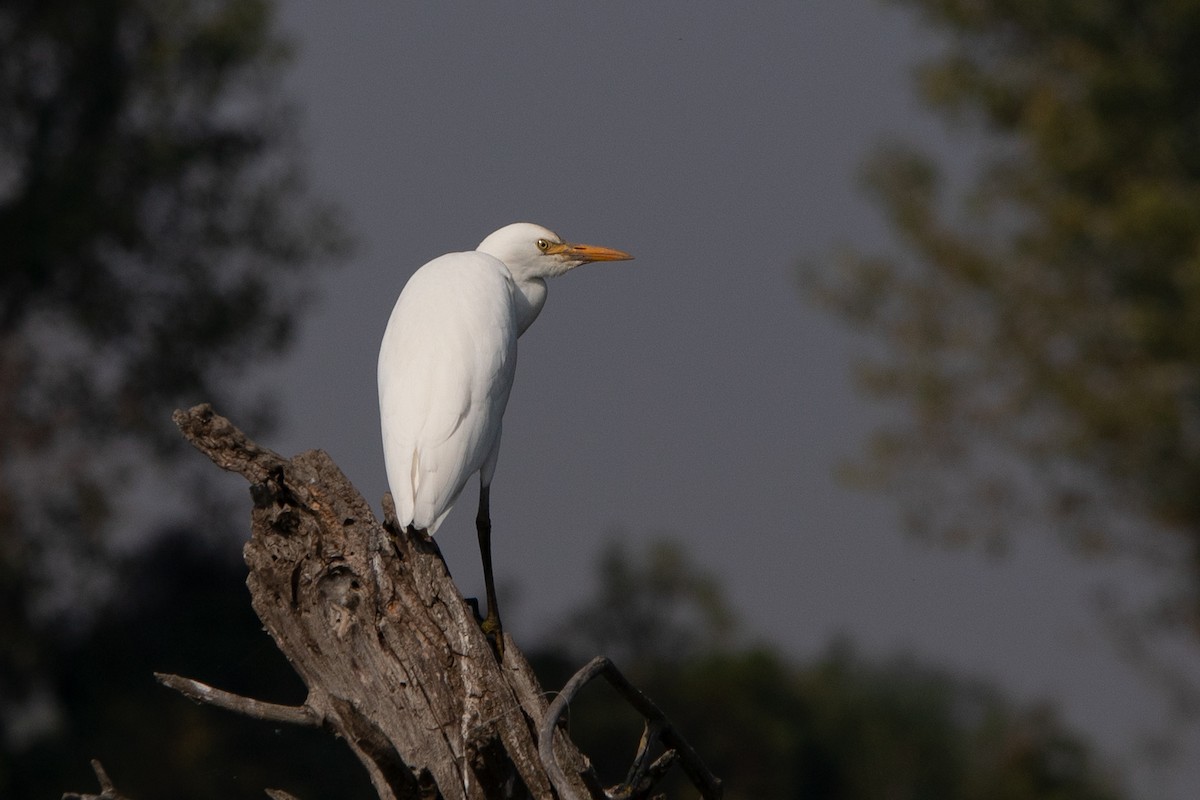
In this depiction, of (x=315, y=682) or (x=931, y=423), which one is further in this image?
(x=931, y=423)

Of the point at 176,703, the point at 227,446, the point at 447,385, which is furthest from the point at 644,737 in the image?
the point at 176,703

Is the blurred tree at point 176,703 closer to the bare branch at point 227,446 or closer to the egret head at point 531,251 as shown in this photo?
the egret head at point 531,251

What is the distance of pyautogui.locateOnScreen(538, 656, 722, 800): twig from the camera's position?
7.78 ft

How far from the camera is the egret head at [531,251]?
14.0 feet

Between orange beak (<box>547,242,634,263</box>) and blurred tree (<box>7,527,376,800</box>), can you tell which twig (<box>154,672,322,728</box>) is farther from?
blurred tree (<box>7,527,376,800</box>)

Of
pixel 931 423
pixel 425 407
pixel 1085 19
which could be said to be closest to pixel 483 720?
pixel 425 407

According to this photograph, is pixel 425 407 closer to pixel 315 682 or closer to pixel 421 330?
pixel 421 330

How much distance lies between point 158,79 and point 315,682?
11.1 metres

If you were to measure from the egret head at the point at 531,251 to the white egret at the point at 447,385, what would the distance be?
225 mm

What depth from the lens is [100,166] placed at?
480 inches

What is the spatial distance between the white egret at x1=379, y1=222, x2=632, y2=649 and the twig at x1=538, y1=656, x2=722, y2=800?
0.50 meters

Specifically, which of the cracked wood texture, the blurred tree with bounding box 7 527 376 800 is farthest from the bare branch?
the blurred tree with bounding box 7 527 376 800

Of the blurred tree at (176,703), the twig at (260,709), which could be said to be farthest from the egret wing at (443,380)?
the blurred tree at (176,703)

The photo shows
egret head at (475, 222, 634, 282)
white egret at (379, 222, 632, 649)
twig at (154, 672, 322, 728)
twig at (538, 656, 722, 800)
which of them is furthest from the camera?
egret head at (475, 222, 634, 282)
